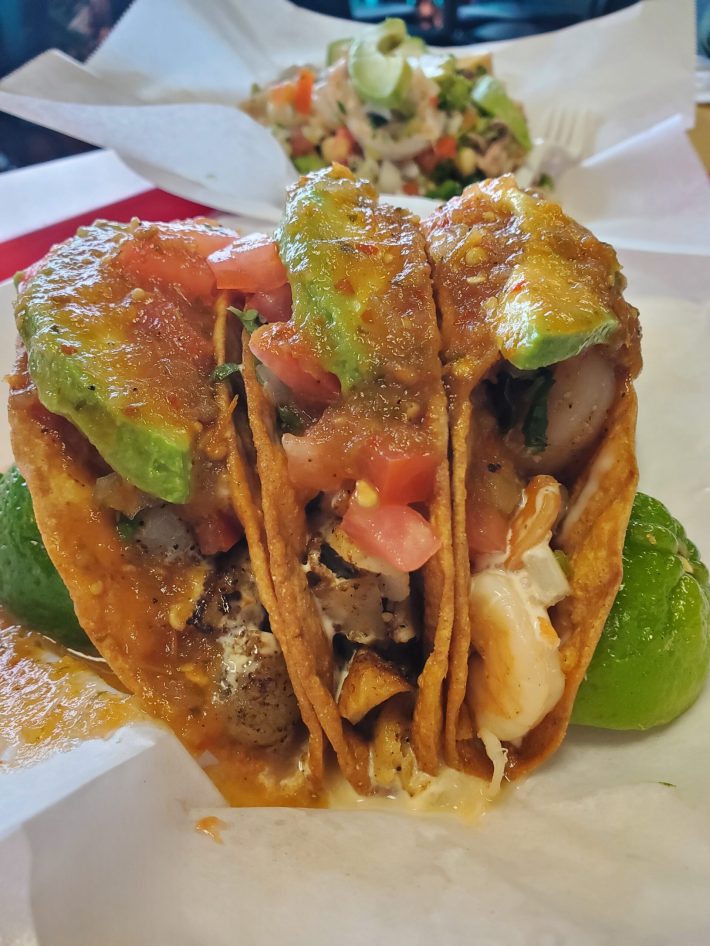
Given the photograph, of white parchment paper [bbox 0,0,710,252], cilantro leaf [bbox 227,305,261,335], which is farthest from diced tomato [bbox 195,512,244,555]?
white parchment paper [bbox 0,0,710,252]

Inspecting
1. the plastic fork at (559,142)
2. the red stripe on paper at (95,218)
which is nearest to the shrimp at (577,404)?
the red stripe on paper at (95,218)

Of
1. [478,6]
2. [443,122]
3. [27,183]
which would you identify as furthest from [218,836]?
[478,6]

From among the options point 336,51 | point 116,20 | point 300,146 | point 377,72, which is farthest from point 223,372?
point 116,20

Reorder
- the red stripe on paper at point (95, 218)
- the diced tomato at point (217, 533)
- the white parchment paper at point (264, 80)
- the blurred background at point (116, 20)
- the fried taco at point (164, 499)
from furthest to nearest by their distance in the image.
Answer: the blurred background at point (116, 20)
the white parchment paper at point (264, 80)
the red stripe on paper at point (95, 218)
the diced tomato at point (217, 533)
the fried taco at point (164, 499)

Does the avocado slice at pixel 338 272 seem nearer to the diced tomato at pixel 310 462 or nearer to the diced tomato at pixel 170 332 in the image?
the diced tomato at pixel 310 462

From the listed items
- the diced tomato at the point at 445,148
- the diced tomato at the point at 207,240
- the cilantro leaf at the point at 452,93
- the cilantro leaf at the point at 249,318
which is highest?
the diced tomato at the point at 207,240

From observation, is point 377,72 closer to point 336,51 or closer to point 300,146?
point 300,146

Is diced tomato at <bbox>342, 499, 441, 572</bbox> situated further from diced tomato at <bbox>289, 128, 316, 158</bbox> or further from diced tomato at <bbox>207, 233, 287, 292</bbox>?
diced tomato at <bbox>289, 128, 316, 158</bbox>
